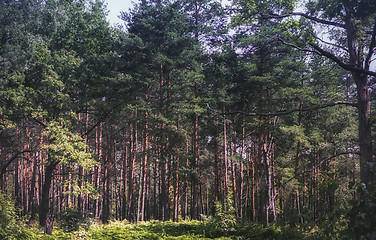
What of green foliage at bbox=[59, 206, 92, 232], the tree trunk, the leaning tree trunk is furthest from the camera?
the tree trunk

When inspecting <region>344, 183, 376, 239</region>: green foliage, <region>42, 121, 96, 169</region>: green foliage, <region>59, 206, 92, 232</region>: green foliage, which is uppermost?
A: <region>42, 121, 96, 169</region>: green foliage

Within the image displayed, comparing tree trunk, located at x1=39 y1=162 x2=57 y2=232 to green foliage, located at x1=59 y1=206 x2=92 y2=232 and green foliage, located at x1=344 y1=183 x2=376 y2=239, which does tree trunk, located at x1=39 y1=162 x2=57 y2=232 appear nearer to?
green foliage, located at x1=59 y1=206 x2=92 y2=232

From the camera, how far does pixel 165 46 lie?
1580cm

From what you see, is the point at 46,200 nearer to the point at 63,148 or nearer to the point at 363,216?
the point at 63,148

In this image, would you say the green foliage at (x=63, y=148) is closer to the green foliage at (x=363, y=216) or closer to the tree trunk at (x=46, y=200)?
the tree trunk at (x=46, y=200)

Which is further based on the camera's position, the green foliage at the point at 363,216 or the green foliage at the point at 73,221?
the green foliage at the point at 73,221

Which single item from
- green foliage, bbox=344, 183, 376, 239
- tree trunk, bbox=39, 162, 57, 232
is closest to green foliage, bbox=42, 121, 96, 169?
tree trunk, bbox=39, 162, 57, 232

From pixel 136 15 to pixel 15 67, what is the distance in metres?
7.40

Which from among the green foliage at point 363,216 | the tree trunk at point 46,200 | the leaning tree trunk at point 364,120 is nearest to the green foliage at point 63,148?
the tree trunk at point 46,200

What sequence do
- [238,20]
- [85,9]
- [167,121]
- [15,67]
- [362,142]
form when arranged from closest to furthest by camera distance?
[362,142]
[238,20]
[15,67]
[167,121]
[85,9]

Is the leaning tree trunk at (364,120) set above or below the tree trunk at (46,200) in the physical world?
above

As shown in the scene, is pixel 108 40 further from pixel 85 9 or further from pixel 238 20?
pixel 238 20

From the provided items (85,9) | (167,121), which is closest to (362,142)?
(167,121)

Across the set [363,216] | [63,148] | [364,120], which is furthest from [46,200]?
[363,216]
